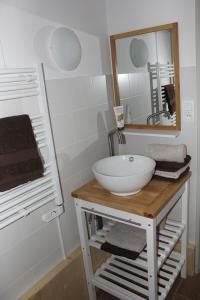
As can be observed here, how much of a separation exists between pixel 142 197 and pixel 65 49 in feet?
3.15

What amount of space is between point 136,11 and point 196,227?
156cm

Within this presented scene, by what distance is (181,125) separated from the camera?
170 cm

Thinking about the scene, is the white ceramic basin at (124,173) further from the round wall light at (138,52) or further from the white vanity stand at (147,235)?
the round wall light at (138,52)

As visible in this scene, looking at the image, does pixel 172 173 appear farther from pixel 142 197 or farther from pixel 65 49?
pixel 65 49

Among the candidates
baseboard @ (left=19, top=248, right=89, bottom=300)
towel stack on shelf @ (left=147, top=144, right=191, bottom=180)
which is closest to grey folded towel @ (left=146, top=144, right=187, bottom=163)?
towel stack on shelf @ (left=147, top=144, right=191, bottom=180)

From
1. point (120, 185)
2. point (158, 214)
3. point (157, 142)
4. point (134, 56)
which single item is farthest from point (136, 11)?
point (158, 214)

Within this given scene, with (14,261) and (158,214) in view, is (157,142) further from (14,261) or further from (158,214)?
(14,261)

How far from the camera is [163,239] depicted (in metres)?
1.65

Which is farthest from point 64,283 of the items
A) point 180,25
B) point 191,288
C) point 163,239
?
point 180,25

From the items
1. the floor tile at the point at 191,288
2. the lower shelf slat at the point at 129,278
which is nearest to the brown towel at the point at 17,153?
the lower shelf slat at the point at 129,278

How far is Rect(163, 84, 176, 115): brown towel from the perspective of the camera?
5.45ft

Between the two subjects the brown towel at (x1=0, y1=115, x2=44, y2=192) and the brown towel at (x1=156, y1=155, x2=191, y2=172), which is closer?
the brown towel at (x1=0, y1=115, x2=44, y2=192)

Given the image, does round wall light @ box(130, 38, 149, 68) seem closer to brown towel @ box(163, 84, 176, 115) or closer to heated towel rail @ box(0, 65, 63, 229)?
brown towel @ box(163, 84, 176, 115)

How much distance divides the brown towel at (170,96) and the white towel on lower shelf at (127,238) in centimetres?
82
